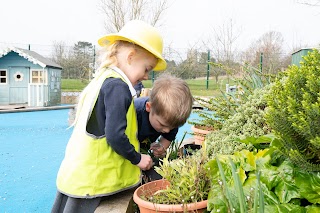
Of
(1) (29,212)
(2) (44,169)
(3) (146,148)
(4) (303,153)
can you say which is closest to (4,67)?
(2) (44,169)

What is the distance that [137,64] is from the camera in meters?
1.98

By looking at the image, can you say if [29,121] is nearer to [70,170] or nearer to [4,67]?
[4,67]

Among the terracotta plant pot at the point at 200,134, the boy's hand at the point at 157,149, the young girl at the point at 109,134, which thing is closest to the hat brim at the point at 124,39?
the young girl at the point at 109,134

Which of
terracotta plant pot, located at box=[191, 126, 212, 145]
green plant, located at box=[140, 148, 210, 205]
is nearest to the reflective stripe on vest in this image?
green plant, located at box=[140, 148, 210, 205]

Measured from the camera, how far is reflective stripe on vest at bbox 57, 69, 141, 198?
1.81 metres

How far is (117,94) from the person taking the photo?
5.66 feet

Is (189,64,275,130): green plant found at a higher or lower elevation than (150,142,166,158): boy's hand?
higher

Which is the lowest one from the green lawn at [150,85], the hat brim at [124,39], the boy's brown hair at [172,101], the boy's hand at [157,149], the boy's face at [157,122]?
the green lawn at [150,85]

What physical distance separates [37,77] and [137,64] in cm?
1329

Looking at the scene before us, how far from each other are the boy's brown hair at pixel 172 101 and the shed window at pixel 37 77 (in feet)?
43.5

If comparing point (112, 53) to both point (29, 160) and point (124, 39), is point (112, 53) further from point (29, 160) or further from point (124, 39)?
point (29, 160)

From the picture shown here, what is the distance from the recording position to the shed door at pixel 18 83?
47.6 feet

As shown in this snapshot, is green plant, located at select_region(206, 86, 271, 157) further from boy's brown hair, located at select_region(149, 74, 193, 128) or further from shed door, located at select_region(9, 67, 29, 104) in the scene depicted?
shed door, located at select_region(9, 67, 29, 104)

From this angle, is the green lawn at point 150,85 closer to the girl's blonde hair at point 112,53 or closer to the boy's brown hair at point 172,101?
the girl's blonde hair at point 112,53
